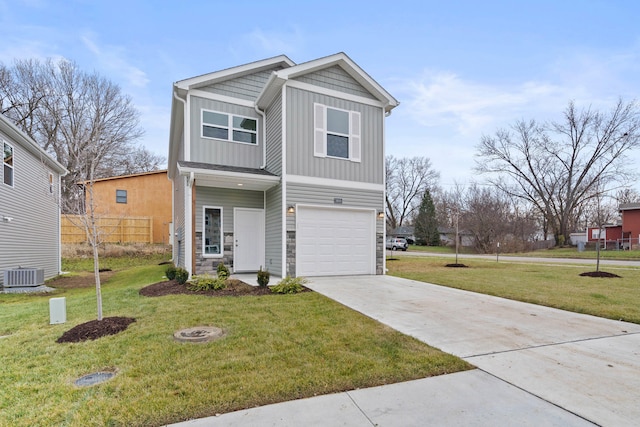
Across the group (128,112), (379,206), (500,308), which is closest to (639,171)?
(379,206)

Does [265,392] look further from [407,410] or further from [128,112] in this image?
[128,112]

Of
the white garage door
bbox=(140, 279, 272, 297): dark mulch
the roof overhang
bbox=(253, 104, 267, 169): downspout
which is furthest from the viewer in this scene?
bbox=(253, 104, 267, 169): downspout

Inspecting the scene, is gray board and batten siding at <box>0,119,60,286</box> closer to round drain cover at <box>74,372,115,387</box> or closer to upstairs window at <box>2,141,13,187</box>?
upstairs window at <box>2,141,13,187</box>

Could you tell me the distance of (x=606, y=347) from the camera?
12.1 feet

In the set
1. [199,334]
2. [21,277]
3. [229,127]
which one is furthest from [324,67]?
[21,277]

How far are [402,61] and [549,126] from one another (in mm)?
24604

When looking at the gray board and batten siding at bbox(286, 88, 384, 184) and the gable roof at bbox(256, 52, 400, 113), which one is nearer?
the gable roof at bbox(256, 52, 400, 113)

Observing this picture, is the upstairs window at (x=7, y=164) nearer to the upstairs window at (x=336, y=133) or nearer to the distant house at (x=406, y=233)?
the upstairs window at (x=336, y=133)

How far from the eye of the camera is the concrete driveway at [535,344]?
8.27 ft

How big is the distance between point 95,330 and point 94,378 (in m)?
1.54

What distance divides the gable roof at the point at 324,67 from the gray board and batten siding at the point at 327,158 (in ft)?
1.21

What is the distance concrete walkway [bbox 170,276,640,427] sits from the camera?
227cm

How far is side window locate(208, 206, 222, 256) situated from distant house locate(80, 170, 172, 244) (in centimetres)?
1223

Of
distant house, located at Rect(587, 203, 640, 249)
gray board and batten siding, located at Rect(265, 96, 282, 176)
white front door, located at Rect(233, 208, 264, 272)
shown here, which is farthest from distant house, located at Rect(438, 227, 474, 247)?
gray board and batten siding, located at Rect(265, 96, 282, 176)
